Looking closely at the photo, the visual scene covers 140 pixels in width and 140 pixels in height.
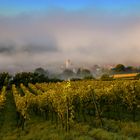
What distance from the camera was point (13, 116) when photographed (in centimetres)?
5712

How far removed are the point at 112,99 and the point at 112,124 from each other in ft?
31.3

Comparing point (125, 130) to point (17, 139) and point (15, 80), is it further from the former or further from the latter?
point (15, 80)

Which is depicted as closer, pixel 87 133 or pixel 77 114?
pixel 87 133

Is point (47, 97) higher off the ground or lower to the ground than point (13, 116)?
higher

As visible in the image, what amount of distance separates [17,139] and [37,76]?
126 metres

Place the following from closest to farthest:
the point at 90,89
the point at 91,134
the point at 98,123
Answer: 1. the point at 91,134
2. the point at 98,123
3. the point at 90,89

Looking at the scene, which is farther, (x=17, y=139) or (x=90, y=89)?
(x=90, y=89)

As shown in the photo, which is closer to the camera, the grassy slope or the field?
the grassy slope

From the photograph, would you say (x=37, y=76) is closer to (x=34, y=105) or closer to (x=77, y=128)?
(x=34, y=105)

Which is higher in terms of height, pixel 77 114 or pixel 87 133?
pixel 87 133

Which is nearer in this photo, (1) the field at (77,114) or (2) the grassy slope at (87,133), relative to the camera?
(2) the grassy slope at (87,133)

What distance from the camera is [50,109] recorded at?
48.3m

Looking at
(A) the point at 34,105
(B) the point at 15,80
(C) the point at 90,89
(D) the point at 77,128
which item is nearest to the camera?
(D) the point at 77,128

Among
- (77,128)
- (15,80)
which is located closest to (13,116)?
(77,128)
